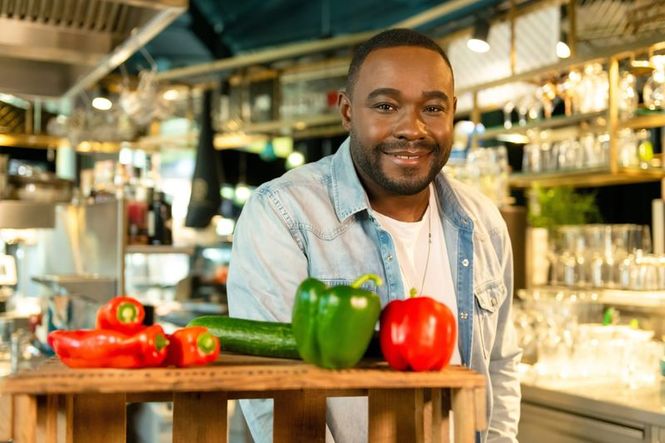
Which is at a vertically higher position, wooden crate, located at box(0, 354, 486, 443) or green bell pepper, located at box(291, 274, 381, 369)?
green bell pepper, located at box(291, 274, 381, 369)

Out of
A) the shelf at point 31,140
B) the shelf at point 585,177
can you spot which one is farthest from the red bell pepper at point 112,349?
the shelf at point 31,140

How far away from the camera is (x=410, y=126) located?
1.61 metres

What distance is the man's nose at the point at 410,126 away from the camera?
5.27 feet

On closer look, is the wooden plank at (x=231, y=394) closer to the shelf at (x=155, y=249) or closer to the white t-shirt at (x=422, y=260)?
the white t-shirt at (x=422, y=260)

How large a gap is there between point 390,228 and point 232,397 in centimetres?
59

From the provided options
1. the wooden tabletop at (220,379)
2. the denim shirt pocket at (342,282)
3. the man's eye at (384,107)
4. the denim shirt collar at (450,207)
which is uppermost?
the man's eye at (384,107)

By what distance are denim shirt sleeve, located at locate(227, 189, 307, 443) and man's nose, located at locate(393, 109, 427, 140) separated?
12.4 inches

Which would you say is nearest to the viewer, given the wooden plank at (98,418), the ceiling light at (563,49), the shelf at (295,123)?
the wooden plank at (98,418)

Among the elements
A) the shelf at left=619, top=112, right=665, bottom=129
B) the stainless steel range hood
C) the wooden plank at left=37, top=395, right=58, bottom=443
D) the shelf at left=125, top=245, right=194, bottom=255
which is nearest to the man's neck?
the wooden plank at left=37, top=395, right=58, bottom=443

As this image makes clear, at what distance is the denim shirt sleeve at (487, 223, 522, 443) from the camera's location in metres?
1.95

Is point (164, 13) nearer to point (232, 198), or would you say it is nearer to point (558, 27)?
point (558, 27)

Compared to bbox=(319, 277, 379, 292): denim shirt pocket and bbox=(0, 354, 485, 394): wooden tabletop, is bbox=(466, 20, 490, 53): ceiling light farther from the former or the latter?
bbox=(0, 354, 485, 394): wooden tabletop

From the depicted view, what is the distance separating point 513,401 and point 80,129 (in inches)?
194

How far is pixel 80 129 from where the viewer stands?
613cm
